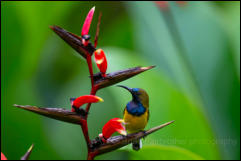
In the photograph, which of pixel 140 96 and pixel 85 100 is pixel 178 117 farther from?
pixel 85 100

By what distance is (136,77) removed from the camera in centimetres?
131

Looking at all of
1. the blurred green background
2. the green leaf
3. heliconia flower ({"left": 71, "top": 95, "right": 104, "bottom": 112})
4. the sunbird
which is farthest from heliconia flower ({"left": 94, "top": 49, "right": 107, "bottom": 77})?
the green leaf

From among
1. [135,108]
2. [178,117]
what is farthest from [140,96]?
[178,117]

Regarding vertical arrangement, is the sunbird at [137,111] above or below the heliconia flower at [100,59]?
below

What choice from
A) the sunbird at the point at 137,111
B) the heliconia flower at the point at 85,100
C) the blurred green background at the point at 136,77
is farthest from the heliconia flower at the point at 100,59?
the blurred green background at the point at 136,77

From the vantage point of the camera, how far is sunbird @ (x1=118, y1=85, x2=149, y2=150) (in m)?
0.72

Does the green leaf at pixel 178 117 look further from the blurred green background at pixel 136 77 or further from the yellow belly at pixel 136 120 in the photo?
the yellow belly at pixel 136 120

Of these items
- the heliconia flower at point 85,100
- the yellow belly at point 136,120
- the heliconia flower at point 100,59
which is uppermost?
the heliconia flower at point 100,59

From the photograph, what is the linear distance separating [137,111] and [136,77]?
0.55 m

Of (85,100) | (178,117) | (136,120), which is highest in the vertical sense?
(85,100)

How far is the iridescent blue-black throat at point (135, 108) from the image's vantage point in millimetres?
751

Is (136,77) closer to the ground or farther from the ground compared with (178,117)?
farther from the ground

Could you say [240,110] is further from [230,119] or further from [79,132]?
[79,132]

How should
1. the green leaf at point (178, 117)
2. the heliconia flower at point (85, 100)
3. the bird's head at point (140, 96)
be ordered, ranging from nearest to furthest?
the heliconia flower at point (85, 100) → the bird's head at point (140, 96) → the green leaf at point (178, 117)
